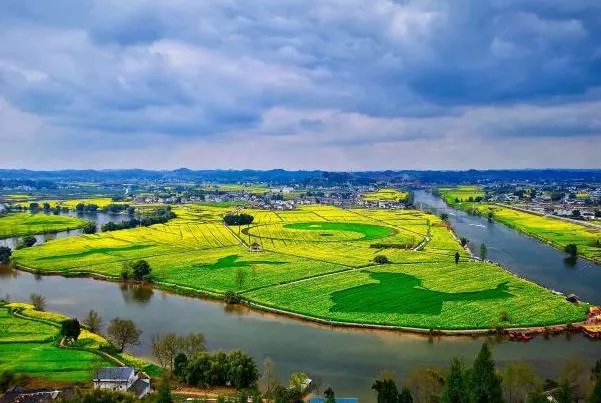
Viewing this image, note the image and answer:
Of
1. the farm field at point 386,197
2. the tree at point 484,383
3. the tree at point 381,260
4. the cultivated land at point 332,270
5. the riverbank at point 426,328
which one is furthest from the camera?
the farm field at point 386,197

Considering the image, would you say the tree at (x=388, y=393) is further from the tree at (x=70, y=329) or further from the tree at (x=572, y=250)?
the tree at (x=572, y=250)

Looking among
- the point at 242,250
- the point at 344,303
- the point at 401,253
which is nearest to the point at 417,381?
the point at 344,303

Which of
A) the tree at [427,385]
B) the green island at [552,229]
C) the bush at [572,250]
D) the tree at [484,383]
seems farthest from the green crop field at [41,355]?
the green island at [552,229]

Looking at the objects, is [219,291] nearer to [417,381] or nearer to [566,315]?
[417,381]

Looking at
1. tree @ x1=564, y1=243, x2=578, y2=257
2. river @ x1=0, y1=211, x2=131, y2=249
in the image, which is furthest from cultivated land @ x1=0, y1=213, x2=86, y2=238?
tree @ x1=564, y1=243, x2=578, y2=257

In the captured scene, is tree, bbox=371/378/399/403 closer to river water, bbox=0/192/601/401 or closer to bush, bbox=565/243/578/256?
river water, bbox=0/192/601/401

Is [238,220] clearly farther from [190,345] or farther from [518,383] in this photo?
[518,383]
